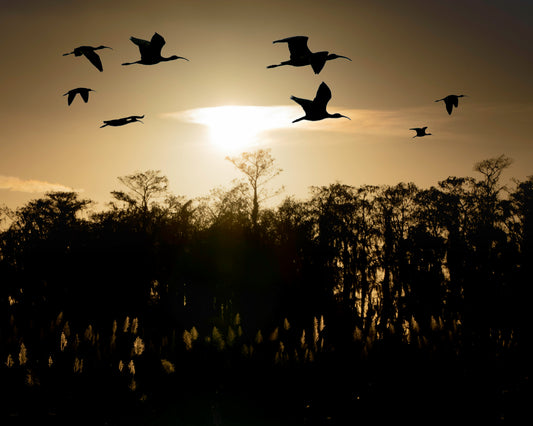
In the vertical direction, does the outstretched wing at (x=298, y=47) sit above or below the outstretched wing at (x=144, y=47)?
below

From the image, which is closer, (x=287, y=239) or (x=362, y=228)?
(x=287, y=239)

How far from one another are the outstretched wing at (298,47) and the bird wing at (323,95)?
424 mm

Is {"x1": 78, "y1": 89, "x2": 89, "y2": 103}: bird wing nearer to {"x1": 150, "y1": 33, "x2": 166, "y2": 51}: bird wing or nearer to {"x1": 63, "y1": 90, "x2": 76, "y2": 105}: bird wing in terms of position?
{"x1": 63, "y1": 90, "x2": 76, "y2": 105}: bird wing

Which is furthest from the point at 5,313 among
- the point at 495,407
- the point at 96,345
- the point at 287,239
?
the point at 287,239

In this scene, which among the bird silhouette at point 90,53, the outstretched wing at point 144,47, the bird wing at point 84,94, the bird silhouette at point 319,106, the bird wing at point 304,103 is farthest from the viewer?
the bird wing at point 84,94

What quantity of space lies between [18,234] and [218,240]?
2565 cm

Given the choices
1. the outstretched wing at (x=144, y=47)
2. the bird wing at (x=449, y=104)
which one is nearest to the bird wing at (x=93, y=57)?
the outstretched wing at (x=144, y=47)

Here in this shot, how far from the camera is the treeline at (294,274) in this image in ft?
22.6

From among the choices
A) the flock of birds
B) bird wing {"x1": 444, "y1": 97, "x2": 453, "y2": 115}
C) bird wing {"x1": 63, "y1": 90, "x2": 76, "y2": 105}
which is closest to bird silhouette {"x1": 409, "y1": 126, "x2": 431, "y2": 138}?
bird wing {"x1": 444, "y1": 97, "x2": 453, "y2": 115}

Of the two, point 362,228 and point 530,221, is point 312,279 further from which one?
point 530,221

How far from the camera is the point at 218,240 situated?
72.6 feet

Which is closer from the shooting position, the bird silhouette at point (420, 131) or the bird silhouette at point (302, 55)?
the bird silhouette at point (302, 55)

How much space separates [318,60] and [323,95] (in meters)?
0.40

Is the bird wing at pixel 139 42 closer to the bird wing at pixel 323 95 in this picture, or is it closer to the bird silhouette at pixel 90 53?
the bird silhouette at pixel 90 53
